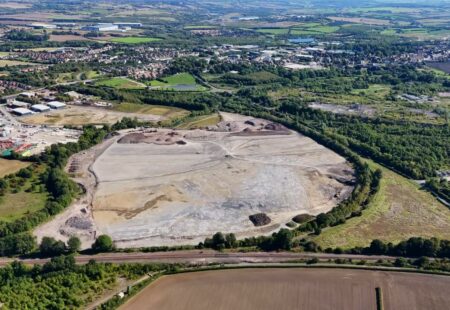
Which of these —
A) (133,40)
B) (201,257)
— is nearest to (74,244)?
(201,257)

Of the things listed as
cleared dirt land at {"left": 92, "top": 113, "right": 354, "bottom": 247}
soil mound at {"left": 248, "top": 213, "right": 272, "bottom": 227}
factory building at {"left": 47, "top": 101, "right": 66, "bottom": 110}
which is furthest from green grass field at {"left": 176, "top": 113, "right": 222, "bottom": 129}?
soil mound at {"left": 248, "top": 213, "right": 272, "bottom": 227}

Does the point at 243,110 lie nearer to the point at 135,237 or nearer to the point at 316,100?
the point at 316,100

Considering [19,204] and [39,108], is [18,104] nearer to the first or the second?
[39,108]

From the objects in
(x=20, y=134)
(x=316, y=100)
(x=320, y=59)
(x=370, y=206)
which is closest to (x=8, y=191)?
(x=20, y=134)

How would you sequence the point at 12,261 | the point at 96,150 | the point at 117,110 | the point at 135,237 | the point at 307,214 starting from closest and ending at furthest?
the point at 12,261
the point at 135,237
the point at 307,214
the point at 96,150
the point at 117,110

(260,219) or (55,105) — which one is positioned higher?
(55,105)

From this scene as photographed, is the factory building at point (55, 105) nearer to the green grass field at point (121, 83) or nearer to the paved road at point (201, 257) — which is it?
the green grass field at point (121, 83)

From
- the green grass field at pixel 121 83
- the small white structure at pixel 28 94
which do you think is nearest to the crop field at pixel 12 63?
the green grass field at pixel 121 83
